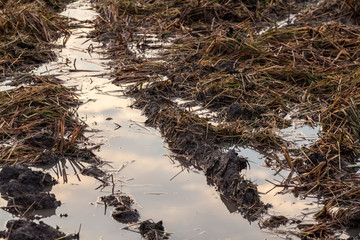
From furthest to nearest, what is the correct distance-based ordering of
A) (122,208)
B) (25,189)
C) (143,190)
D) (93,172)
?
(93,172) → (143,190) → (25,189) → (122,208)

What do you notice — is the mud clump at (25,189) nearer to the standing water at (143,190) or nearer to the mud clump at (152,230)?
the standing water at (143,190)

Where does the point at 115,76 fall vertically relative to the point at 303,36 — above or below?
below

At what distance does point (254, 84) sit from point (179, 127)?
99 centimetres

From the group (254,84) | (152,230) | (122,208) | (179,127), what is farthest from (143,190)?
(254,84)

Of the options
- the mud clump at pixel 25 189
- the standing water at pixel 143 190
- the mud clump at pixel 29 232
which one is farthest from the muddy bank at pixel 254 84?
the mud clump at pixel 29 232

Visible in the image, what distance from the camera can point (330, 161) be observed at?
11.3 feet

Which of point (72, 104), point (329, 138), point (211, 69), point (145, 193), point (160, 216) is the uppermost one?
point (211, 69)

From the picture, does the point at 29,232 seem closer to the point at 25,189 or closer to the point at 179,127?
the point at 25,189

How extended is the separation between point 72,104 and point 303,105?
1824mm

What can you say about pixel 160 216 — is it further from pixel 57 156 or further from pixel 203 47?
pixel 203 47

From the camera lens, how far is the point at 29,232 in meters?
2.63

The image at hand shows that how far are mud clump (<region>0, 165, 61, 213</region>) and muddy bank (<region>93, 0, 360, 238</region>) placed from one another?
0.93 meters

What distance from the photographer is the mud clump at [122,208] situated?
2939 millimetres

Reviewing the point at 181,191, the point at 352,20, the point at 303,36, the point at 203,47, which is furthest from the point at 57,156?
the point at 352,20
